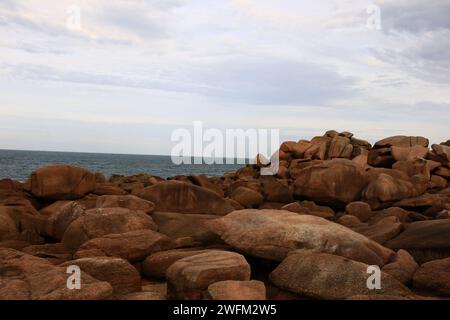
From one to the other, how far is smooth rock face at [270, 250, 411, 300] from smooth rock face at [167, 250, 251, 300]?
0.75 metres

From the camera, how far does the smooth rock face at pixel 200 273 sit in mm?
6963

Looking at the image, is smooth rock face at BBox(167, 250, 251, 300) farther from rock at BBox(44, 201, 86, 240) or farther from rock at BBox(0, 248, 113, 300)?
rock at BBox(44, 201, 86, 240)

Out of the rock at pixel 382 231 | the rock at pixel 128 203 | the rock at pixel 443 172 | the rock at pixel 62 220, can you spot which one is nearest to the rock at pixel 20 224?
the rock at pixel 62 220

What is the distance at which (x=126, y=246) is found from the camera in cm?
894

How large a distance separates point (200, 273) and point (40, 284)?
236cm

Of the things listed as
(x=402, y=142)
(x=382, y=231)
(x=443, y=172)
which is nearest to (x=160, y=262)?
(x=382, y=231)

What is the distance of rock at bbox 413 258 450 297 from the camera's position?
304 inches

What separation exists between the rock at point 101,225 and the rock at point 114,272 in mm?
2128

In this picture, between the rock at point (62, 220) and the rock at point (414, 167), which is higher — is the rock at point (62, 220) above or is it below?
below

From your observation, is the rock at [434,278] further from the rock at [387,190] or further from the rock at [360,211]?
the rock at [387,190]
